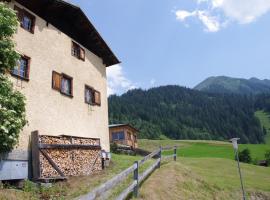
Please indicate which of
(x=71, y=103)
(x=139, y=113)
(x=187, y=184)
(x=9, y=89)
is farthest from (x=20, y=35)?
(x=139, y=113)

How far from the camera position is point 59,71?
20.8 meters

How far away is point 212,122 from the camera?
179 metres

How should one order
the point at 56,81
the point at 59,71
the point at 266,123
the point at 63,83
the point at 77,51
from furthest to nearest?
the point at 266,123 < the point at 77,51 < the point at 63,83 < the point at 59,71 < the point at 56,81

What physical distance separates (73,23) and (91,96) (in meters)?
5.61

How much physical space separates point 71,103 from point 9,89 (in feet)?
24.8

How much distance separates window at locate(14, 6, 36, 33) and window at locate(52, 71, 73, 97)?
119 inches

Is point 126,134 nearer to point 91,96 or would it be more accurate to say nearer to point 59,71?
point 91,96

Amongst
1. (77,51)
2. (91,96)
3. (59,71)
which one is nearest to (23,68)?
(59,71)

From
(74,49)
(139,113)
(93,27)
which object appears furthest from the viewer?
(139,113)

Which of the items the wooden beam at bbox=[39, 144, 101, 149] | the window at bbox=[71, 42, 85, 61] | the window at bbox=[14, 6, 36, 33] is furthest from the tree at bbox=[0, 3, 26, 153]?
the window at bbox=[71, 42, 85, 61]

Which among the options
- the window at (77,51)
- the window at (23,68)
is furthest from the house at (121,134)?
the window at (23,68)

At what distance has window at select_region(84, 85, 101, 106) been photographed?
79.4ft

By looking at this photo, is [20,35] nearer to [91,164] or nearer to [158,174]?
[91,164]

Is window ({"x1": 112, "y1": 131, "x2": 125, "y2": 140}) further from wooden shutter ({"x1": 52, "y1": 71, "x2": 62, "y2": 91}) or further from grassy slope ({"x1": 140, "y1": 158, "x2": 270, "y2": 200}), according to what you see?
wooden shutter ({"x1": 52, "y1": 71, "x2": 62, "y2": 91})
